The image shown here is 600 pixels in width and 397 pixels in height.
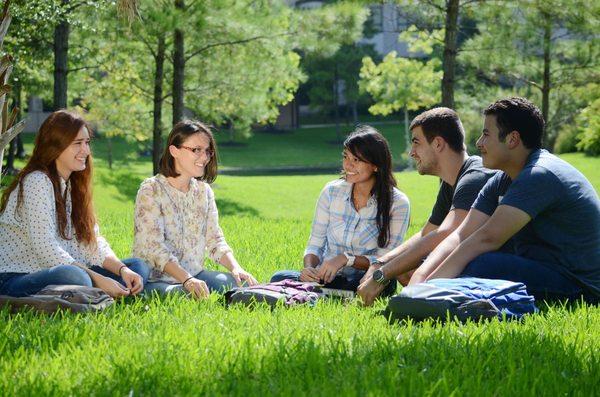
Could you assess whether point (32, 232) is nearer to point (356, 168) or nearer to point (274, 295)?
point (274, 295)

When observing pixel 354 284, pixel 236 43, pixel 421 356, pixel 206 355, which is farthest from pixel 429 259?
pixel 236 43

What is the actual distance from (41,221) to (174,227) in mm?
1118

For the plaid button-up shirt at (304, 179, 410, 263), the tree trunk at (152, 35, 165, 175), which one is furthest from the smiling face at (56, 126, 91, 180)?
the tree trunk at (152, 35, 165, 175)

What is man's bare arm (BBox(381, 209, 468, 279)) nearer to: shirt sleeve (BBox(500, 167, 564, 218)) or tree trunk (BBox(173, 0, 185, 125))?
shirt sleeve (BBox(500, 167, 564, 218))

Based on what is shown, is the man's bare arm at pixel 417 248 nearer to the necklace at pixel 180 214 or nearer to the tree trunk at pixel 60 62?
the necklace at pixel 180 214

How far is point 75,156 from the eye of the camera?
6.49 m

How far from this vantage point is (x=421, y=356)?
464 cm

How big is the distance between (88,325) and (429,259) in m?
2.32

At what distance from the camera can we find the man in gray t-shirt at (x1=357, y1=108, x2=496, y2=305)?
6715mm

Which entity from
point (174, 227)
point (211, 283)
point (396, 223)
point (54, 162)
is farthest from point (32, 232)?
point (396, 223)

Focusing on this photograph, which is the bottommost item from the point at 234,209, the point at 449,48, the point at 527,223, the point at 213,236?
the point at 234,209

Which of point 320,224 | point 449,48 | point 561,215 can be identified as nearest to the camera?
point 561,215

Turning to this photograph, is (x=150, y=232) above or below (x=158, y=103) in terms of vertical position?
below

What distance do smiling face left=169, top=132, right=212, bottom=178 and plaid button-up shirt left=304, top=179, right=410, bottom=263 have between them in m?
0.94
